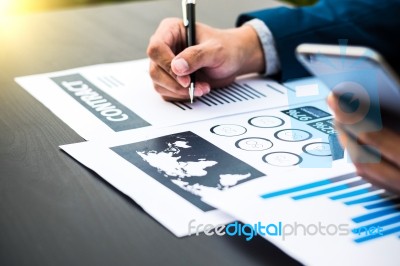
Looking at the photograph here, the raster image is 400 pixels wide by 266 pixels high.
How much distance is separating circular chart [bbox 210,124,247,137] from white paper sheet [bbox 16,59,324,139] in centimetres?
4

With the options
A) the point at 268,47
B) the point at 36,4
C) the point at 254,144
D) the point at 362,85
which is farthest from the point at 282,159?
the point at 36,4

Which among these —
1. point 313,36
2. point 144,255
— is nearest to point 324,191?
point 144,255

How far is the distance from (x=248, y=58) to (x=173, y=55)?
0.45 ft

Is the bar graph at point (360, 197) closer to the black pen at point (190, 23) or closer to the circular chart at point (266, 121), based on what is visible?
the circular chart at point (266, 121)

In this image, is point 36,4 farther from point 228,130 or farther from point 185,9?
point 228,130

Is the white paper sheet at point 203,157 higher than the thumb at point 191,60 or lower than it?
lower

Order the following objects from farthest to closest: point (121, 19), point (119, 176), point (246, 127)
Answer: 1. point (121, 19)
2. point (246, 127)
3. point (119, 176)

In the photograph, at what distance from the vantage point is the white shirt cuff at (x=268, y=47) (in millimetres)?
1012

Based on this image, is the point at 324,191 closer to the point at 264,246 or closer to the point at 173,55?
the point at 264,246

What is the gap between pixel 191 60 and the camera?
891 millimetres

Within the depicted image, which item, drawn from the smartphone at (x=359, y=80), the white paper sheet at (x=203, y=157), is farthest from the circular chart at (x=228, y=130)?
the smartphone at (x=359, y=80)

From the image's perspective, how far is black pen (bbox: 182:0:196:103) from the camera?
2.96 feet

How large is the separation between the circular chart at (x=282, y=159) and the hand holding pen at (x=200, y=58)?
0.21 metres

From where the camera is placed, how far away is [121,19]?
1.29 m
